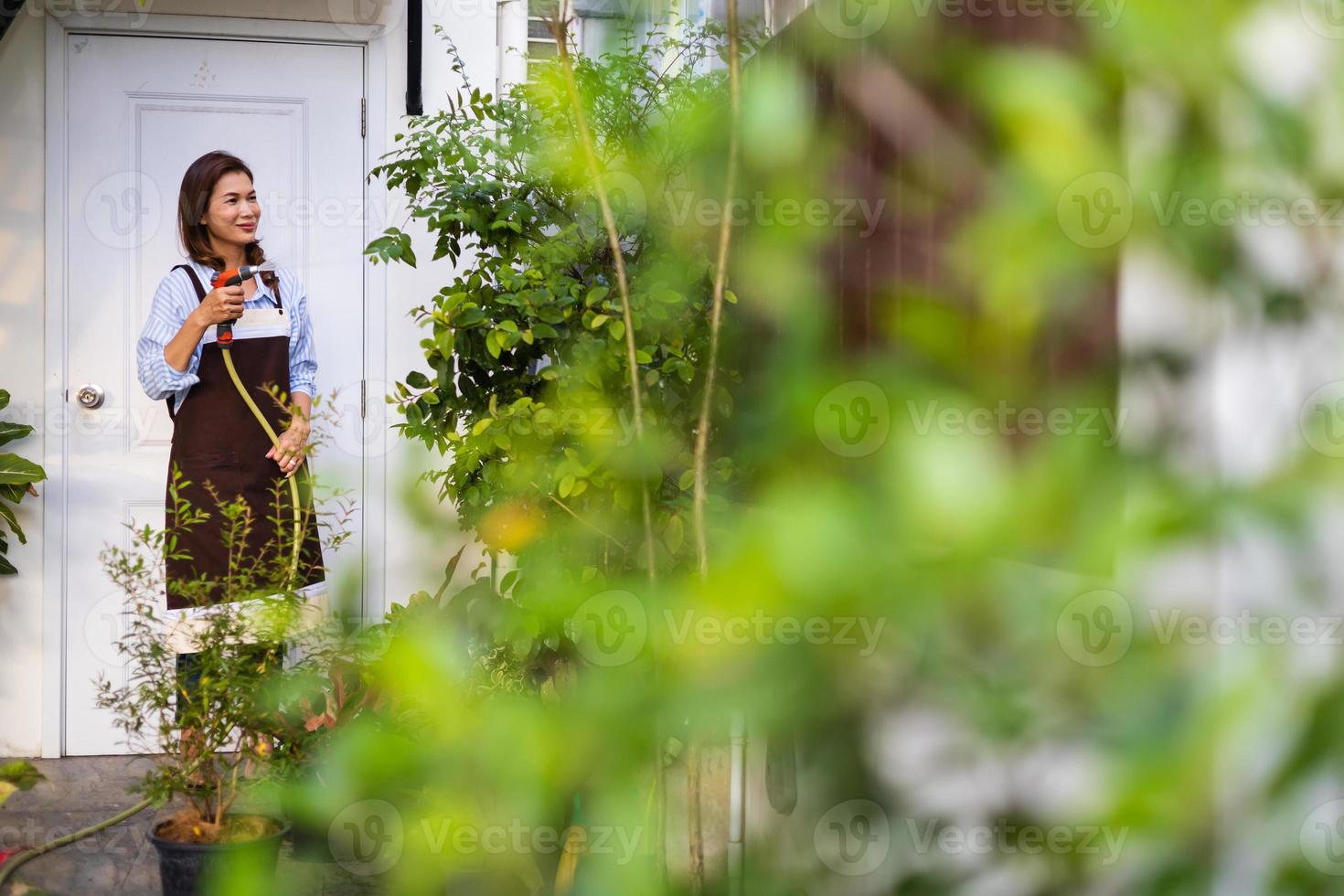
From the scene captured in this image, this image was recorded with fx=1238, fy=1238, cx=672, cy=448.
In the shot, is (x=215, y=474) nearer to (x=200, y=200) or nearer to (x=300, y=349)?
(x=300, y=349)

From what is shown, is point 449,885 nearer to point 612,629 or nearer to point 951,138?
point 612,629

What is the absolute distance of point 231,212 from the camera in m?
3.74

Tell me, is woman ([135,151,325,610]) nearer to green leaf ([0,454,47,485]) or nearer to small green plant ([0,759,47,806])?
green leaf ([0,454,47,485])

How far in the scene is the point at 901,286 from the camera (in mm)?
418

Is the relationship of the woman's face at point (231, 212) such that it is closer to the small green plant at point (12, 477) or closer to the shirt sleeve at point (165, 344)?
the shirt sleeve at point (165, 344)

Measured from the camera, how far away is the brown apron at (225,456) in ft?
11.5

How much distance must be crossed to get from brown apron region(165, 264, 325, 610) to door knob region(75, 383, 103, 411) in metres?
0.52

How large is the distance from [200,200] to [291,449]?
→ 837mm

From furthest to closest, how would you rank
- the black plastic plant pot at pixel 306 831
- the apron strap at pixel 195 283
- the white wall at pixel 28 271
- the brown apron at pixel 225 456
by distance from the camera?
the white wall at pixel 28 271, the apron strap at pixel 195 283, the brown apron at pixel 225 456, the black plastic plant pot at pixel 306 831

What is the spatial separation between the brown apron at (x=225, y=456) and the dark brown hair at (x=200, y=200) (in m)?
0.08

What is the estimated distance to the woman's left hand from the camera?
355cm

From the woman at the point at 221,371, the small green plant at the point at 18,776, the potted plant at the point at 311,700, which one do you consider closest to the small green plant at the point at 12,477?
the woman at the point at 221,371

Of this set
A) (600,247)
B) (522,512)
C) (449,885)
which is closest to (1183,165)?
(449,885)

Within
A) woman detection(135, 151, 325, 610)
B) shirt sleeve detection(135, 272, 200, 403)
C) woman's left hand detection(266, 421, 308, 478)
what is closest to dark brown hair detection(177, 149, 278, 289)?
woman detection(135, 151, 325, 610)
